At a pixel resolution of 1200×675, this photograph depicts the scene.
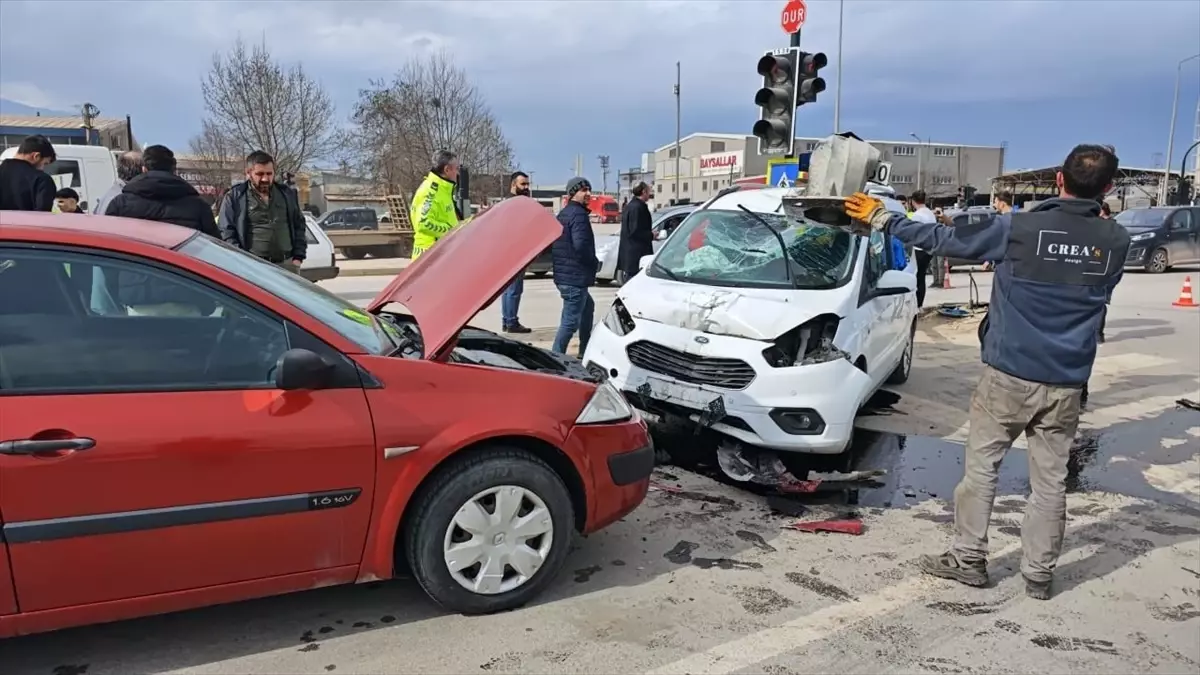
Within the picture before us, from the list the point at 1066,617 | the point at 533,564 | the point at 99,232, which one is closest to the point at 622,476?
the point at 533,564

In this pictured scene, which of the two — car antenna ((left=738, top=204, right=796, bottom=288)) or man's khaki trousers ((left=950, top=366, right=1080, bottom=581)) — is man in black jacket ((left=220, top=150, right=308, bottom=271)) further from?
man's khaki trousers ((left=950, top=366, right=1080, bottom=581))

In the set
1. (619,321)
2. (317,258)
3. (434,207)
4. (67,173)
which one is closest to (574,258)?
(434,207)

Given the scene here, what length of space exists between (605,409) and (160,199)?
3534 mm

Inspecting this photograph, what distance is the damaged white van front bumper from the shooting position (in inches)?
184

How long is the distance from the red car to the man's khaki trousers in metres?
1.68

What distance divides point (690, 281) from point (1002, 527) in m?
2.53

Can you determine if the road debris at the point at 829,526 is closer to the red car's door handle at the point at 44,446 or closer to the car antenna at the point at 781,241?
the car antenna at the point at 781,241

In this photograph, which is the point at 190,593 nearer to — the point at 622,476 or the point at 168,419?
the point at 168,419

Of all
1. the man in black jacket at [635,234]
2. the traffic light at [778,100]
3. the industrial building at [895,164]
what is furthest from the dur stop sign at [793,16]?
the industrial building at [895,164]

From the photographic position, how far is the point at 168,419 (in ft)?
8.43

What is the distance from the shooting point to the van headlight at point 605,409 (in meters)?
3.35

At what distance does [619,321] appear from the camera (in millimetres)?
5594

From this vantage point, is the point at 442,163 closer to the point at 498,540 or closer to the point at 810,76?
the point at 810,76

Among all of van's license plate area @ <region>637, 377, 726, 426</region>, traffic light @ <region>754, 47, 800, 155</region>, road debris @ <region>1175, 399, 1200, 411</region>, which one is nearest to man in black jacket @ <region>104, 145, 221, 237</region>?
van's license plate area @ <region>637, 377, 726, 426</region>
